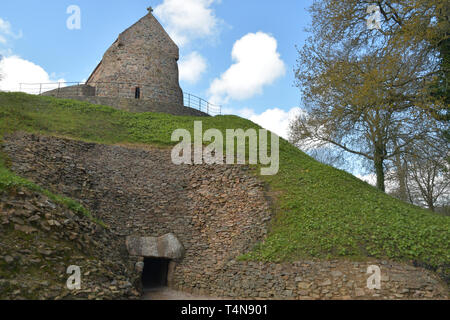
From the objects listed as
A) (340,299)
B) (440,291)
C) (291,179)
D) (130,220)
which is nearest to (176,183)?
(130,220)

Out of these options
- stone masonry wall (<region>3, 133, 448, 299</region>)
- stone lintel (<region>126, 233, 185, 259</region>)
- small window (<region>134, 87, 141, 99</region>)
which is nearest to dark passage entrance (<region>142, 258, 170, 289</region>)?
stone lintel (<region>126, 233, 185, 259</region>)

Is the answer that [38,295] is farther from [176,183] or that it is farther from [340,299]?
→ [176,183]

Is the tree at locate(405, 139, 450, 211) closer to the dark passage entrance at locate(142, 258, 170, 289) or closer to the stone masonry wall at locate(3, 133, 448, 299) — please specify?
the stone masonry wall at locate(3, 133, 448, 299)

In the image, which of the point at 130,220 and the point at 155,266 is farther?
the point at 155,266

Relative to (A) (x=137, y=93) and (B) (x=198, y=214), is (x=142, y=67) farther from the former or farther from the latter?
(B) (x=198, y=214)

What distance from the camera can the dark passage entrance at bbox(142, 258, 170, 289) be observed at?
1436cm

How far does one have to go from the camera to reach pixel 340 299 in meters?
10.3

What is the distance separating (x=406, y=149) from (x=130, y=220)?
14.1 meters

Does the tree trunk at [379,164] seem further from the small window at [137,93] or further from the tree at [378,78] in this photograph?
the small window at [137,93]

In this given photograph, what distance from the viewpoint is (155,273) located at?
51.3ft

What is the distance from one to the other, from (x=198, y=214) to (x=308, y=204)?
184 inches

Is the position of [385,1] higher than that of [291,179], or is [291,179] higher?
[385,1]
